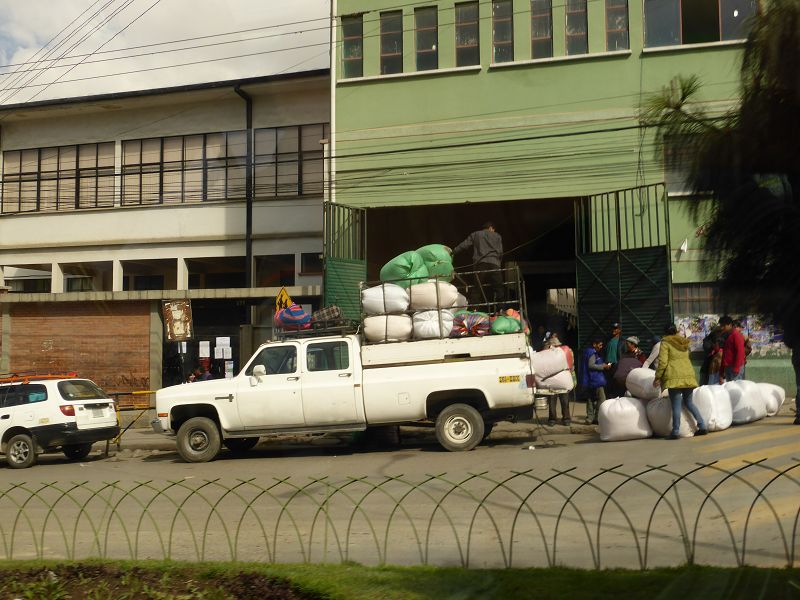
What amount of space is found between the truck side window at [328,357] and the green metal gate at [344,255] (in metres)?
4.47

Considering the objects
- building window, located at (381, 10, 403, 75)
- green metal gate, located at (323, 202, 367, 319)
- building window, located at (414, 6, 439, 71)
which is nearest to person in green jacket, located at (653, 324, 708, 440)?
green metal gate, located at (323, 202, 367, 319)

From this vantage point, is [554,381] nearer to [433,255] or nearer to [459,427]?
[459,427]

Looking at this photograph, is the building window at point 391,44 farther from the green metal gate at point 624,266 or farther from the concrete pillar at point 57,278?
the concrete pillar at point 57,278

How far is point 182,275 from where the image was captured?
82.1ft

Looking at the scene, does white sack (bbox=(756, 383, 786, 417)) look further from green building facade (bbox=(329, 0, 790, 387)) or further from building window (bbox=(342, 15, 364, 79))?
building window (bbox=(342, 15, 364, 79))

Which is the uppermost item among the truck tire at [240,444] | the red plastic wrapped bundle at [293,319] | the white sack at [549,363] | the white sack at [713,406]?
the red plastic wrapped bundle at [293,319]

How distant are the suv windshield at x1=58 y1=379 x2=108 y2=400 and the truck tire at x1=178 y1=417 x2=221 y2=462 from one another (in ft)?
8.78

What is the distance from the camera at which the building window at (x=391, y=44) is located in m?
20.3

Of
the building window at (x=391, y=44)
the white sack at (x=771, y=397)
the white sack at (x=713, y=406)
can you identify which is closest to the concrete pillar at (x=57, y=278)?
the building window at (x=391, y=44)

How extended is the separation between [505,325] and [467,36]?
10074mm

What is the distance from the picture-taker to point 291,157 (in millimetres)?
24156

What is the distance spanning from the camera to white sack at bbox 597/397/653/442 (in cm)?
1202

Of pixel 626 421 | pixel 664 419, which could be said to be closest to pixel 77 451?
pixel 626 421

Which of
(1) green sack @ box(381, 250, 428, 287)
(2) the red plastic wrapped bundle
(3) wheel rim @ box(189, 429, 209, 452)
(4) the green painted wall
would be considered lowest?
(3) wheel rim @ box(189, 429, 209, 452)
